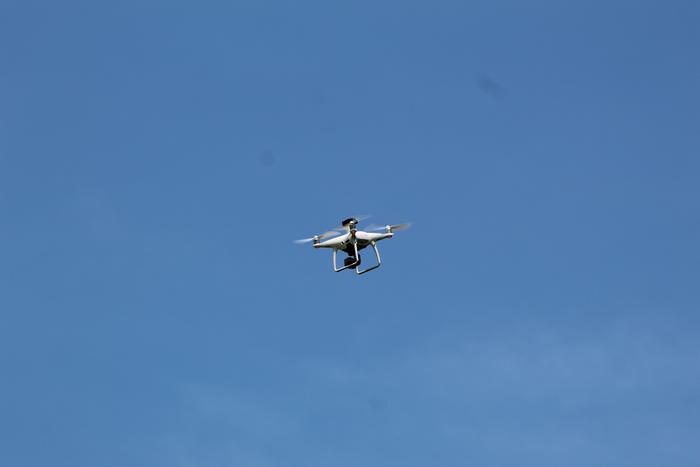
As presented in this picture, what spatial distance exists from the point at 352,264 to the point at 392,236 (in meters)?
3.04

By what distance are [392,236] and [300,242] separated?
5651 mm

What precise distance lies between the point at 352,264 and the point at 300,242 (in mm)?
3691

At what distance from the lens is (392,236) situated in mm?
63531

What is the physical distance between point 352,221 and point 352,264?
2619 millimetres

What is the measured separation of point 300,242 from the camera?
64.1m

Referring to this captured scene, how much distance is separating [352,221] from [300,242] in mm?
3886

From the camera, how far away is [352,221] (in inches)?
2452
